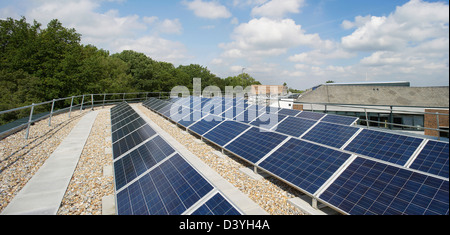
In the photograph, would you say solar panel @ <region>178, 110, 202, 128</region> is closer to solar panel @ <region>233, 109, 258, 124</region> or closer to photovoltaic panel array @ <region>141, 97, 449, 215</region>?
solar panel @ <region>233, 109, 258, 124</region>

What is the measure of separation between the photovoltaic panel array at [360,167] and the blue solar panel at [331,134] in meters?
0.03

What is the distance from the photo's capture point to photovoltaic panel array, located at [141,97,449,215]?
4.07m

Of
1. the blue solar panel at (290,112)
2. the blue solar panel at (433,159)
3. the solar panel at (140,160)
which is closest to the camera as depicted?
the blue solar panel at (433,159)

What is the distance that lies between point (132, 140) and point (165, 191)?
4198 mm

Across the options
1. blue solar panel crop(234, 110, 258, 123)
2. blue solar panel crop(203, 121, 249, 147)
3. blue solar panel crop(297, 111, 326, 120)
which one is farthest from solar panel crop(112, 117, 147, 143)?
blue solar panel crop(297, 111, 326, 120)

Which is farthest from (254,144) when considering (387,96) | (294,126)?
(387,96)

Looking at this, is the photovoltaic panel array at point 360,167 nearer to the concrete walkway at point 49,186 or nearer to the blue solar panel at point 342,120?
the blue solar panel at point 342,120

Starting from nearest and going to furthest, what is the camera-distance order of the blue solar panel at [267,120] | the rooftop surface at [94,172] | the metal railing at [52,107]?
the rooftop surface at [94,172] → the metal railing at [52,107] → the blue solar panel at [267,120]

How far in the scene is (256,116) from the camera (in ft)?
41.9

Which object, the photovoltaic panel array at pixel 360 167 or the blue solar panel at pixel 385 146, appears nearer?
the photovoltaic panel array at pixel 360 167

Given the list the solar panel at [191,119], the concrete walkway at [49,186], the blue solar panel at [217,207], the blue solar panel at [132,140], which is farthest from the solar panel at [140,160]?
the solar panel at [191,119]

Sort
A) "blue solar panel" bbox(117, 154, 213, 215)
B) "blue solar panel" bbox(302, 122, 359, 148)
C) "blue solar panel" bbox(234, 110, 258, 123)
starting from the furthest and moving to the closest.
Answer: "blue solar panel" bbox(234, 110, 258, 123), "blue solar panel" bbox(302, 122, 359, 148), "blue solar panel" bbox(117, 154, 213, 215)

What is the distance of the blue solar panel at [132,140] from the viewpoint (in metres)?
7.14
